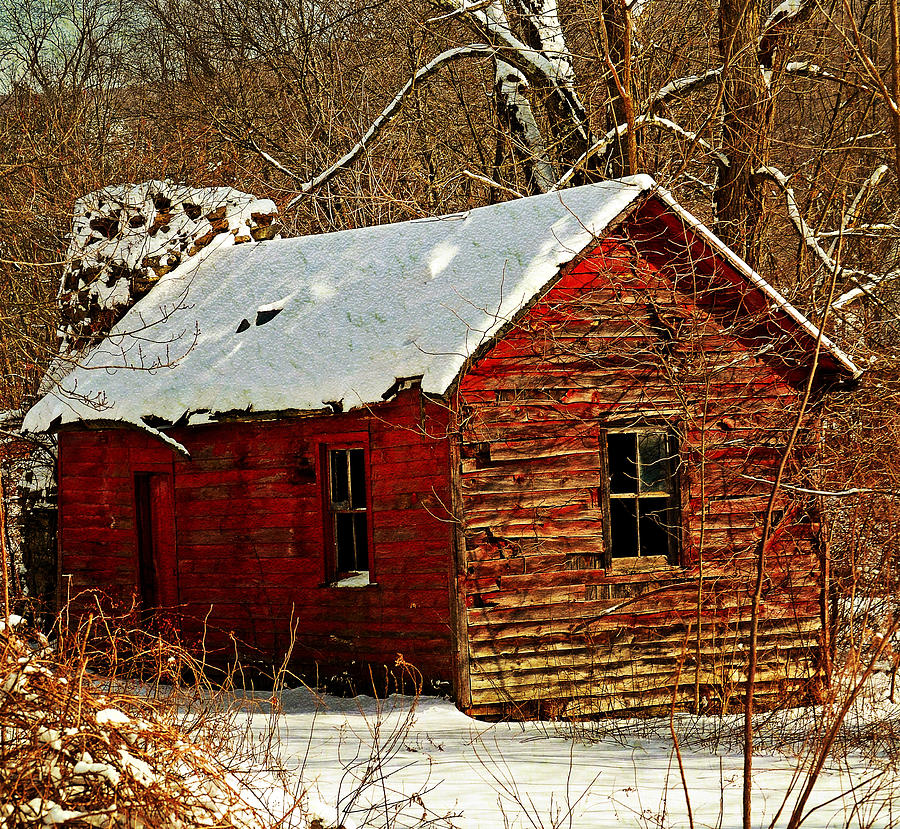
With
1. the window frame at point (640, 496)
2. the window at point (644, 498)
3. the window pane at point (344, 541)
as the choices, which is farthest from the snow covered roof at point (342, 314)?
the window at point (644, 498)

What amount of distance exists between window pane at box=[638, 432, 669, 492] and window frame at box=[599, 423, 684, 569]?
52 mm

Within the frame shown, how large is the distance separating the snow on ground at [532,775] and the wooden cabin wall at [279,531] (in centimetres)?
97

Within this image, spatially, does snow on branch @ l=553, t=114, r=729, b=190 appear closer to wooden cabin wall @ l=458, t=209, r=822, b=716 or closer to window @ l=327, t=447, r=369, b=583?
wooden cabin wall @ l=458, t=209, r=822, b=716

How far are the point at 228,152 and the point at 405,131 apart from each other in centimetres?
450

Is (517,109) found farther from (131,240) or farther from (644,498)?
(644,498)

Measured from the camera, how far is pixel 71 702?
522cm

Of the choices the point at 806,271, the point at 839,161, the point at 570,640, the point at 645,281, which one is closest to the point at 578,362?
the point at 645,281

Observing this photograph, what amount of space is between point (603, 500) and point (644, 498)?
30.7 inches

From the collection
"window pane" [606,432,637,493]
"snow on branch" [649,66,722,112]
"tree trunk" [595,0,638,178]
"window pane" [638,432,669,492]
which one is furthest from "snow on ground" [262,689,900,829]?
"snow on branch" [649,66,722,112]

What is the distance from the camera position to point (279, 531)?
489 inches

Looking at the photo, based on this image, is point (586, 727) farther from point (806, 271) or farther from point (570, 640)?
point (806, 271)

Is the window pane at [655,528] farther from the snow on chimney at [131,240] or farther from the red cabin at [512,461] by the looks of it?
the snow on chimney at [131,240]

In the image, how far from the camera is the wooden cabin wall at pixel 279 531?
433 inches

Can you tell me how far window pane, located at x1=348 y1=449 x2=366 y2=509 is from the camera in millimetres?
12070
